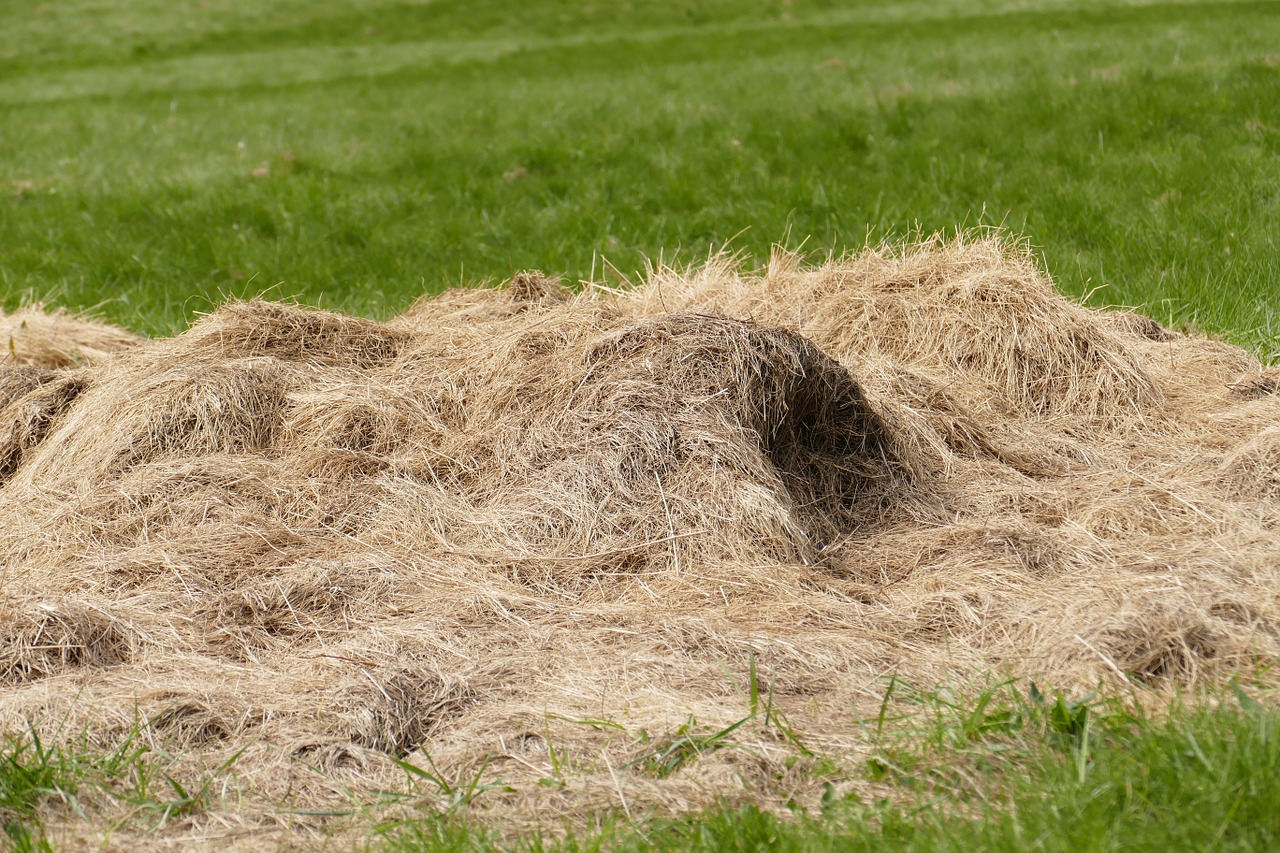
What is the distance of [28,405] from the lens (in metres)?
5.65

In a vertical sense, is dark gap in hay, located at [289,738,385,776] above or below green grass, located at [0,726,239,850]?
below

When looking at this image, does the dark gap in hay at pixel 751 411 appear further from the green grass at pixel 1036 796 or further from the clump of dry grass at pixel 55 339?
the clump of dry grass at pixel 55 339

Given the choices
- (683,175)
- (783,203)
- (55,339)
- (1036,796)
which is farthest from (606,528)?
(683,175)

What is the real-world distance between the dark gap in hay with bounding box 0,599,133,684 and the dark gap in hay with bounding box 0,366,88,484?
2114 mm

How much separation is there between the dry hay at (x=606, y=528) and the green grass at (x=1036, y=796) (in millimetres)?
157

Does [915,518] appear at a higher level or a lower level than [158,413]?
lower

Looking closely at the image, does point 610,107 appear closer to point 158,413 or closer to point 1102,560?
point 158,413

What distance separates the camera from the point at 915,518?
4531mm

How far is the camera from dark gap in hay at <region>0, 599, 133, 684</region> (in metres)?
3.43

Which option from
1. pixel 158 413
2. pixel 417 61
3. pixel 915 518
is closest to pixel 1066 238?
pixel 915 518

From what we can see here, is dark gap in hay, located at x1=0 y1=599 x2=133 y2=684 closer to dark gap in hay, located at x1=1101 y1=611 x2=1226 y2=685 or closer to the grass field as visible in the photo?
the grass field

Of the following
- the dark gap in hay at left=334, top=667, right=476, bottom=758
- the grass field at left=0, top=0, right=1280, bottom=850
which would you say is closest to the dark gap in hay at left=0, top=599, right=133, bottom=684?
the grass field at left=0, top=0, right=1280, bottom=850

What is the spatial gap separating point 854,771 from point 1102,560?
159 cm

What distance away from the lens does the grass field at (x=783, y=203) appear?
256 centimetres
